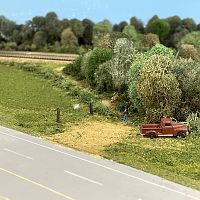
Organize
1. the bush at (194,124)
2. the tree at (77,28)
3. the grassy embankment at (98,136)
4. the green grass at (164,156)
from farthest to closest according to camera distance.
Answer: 1. the tree at (77,28)
2. the bush at (194,124)
3. the grassy embankment at (98,136)
4. the green grass at (164,156)

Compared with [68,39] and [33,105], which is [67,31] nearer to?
[68,39]

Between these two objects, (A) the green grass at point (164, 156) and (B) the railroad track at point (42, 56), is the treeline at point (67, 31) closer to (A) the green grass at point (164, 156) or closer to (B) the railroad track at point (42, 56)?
(B) the railroad track at point (42, 56)

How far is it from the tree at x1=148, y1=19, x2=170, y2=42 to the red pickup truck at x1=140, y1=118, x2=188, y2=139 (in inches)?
2194

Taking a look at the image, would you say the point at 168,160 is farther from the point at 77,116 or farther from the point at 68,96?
the point at 68,96

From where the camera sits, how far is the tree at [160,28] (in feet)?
287

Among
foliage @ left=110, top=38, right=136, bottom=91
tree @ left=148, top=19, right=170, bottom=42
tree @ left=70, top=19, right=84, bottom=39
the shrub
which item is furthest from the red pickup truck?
tree @ left=70, top=19, right=84, bottom=39

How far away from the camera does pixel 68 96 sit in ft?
157

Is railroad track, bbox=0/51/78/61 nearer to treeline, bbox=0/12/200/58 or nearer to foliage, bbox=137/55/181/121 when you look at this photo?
treeline, bbox=0/12/200/58

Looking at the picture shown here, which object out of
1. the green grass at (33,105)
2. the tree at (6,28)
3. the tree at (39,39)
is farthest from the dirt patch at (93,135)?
the tree at (6,28)

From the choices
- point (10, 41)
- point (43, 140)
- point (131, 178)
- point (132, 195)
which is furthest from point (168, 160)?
point (10, 41)

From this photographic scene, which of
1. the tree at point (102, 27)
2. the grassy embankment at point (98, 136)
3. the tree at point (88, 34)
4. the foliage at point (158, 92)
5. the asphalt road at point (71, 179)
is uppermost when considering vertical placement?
the tree at point (102, 27)

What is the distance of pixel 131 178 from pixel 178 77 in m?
14.9

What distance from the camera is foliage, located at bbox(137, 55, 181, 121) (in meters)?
36.8

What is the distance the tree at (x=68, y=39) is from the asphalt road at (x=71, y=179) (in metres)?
55.4
